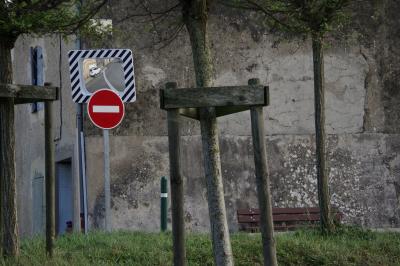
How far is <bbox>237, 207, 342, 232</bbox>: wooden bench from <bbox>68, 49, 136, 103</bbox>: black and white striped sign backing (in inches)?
141

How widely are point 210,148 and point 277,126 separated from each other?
8652 mm

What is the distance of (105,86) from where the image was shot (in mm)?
13836

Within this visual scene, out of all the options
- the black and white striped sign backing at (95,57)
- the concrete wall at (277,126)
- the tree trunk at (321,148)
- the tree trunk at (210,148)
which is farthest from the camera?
the concrete wall at (277,126)

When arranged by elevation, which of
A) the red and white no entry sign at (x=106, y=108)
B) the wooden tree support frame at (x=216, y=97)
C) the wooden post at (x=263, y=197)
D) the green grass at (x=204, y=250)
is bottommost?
the green grass at (x=204, y=250)

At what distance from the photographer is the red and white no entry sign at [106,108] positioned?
11.1 metres

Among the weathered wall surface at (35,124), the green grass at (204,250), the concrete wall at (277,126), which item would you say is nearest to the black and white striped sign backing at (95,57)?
the green grass at (204,250)

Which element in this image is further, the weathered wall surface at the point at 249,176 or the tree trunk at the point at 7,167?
the weathered wall surface at the point at 249,176

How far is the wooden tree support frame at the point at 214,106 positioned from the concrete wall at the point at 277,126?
8.45 meters

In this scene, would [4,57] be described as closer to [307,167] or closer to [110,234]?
[110,234]

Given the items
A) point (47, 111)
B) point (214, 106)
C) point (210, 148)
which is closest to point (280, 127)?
point (47, 111)

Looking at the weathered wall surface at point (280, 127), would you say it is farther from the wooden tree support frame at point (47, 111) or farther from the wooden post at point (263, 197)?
the wooden post at point (263, 197)

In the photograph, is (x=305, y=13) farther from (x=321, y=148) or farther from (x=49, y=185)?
(x=49, y=185)

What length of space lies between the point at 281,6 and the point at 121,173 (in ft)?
22.9

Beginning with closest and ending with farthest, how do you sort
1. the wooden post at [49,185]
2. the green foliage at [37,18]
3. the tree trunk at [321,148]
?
the green foliage at [37,18] → the wooden post at [49,185] → the tree trunk at [321,148]
